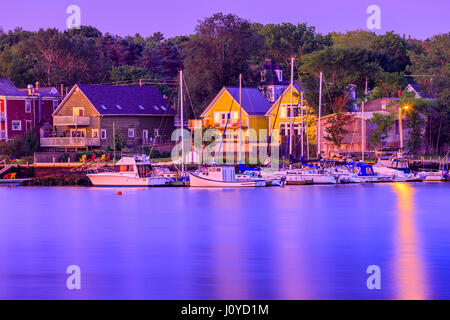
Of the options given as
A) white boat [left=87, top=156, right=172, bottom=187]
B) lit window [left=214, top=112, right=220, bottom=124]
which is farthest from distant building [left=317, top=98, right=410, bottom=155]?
white boat [left=87, top=156, right=172, bottom=187]

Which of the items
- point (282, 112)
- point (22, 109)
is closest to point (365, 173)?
point (282, 112)

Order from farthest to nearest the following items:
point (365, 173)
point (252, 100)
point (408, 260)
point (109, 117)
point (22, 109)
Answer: point (252, 100)
point (22, 109)
point (109, 117)
point (365, 173)
point (408, 260)

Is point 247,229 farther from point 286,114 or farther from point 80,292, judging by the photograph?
point 286,114

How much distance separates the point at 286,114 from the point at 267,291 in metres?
63.4

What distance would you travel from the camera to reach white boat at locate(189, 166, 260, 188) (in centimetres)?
6969

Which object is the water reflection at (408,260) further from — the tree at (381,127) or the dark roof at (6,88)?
the dark roof at (6,88)

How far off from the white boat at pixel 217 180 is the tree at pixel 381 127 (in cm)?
2012

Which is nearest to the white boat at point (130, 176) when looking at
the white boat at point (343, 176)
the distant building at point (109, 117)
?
the white boat at point (343, 176)

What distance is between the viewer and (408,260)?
37469 mm

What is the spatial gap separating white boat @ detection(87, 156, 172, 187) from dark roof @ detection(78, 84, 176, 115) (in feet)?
73.6

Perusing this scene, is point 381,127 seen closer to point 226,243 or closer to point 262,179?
point 262,179

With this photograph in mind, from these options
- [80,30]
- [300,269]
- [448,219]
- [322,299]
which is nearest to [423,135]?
[448,219]

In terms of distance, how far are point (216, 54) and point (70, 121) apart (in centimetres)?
2201

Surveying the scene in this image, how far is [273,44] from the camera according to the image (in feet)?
494
